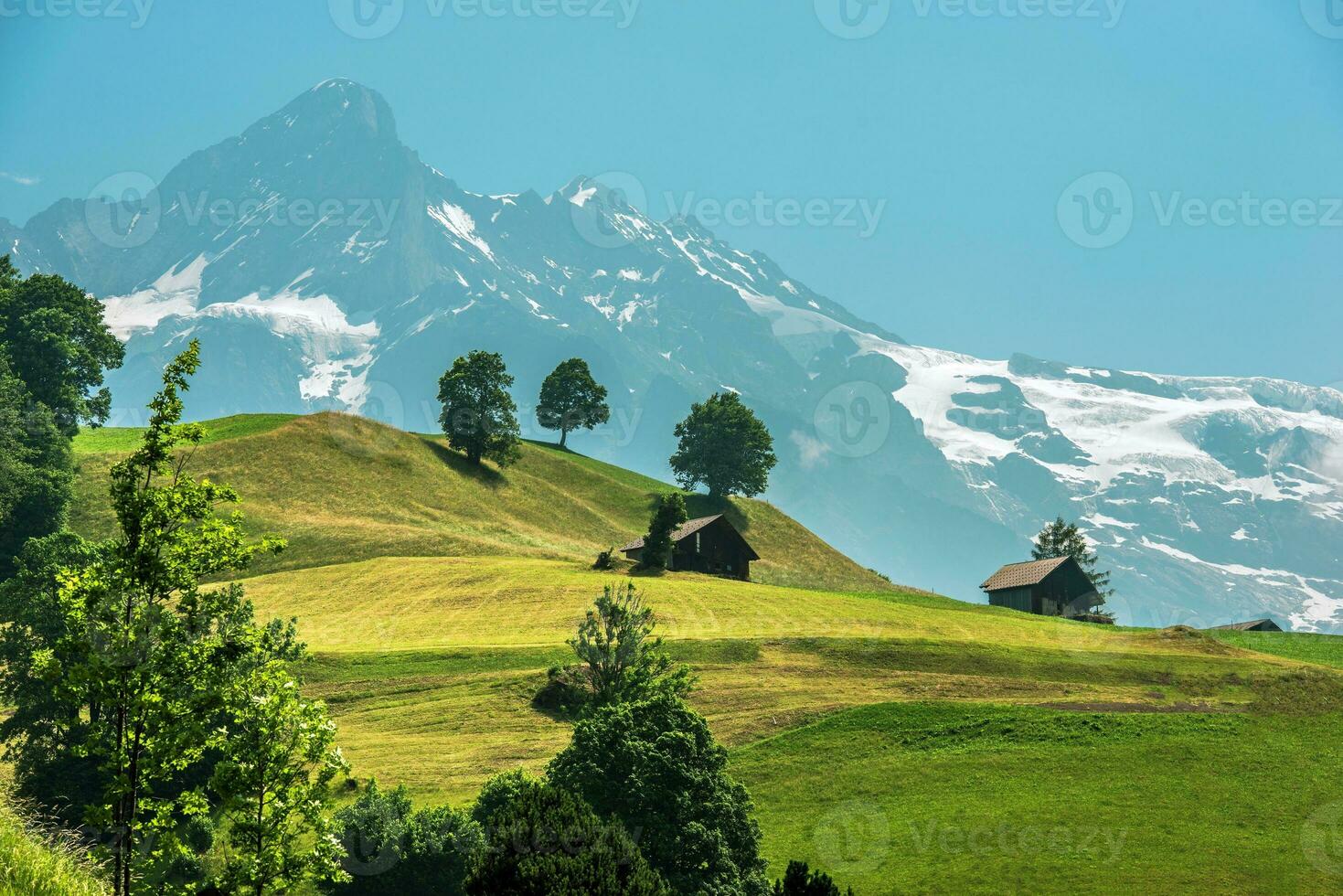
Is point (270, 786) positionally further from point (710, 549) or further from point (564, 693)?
point (710, 549)

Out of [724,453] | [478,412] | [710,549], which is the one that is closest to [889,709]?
[710,549]

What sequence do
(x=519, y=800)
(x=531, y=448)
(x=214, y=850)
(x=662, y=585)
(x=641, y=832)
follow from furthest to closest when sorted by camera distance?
1. (x=531, y=448)
2. (x=662, y=585)
3. (x=214, y=850)
4. (x=641, y=832)
5. (x=519, y=800)

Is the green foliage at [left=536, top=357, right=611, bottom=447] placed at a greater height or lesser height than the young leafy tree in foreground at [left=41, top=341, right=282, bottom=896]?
greater

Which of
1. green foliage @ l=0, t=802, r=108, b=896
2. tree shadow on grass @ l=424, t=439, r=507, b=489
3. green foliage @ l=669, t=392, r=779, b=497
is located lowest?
green foliage @ l=0, t=802, r=108, b=896

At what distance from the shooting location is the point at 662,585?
8625 centimetres

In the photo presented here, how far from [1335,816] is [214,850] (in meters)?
38.7

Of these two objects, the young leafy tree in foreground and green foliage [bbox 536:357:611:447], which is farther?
green foliage [bbox 536:357:611:447]

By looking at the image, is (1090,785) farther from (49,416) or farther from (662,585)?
(49,416)

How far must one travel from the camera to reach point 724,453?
156875 mm

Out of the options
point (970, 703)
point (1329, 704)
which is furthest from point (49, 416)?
point (1329, 704)

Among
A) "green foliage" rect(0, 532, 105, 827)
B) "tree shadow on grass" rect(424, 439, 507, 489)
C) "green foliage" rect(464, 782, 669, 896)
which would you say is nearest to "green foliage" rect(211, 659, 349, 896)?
"green foliage" rect(464, 782, 669, 896)

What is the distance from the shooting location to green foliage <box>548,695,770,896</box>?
30125mm

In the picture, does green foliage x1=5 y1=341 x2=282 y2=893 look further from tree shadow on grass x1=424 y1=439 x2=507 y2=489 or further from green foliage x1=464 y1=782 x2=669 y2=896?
tree shadow on grass x1=424 y1=439 x2=507 y2=489

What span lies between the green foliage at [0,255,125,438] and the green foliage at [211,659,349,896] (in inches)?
3511
